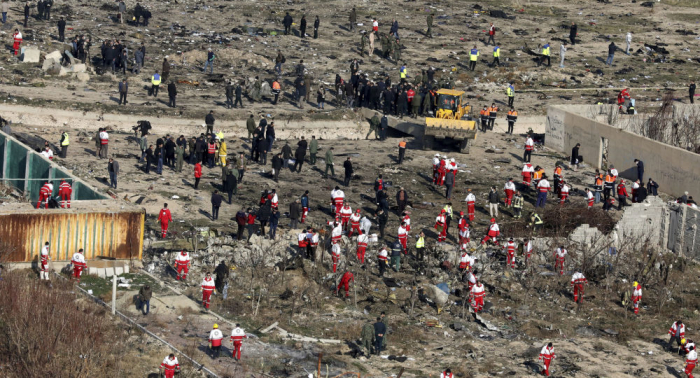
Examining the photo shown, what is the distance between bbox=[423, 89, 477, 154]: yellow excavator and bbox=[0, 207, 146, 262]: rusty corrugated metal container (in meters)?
14.2

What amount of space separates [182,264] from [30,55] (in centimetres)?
1935

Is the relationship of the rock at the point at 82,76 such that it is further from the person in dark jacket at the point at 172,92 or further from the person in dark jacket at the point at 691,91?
the person in dark jacket at the point at 691,91

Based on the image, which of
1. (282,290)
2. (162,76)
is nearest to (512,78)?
(162,76)

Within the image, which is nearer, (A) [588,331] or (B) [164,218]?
(A) [588,331]

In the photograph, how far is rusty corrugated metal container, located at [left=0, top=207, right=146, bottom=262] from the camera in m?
25.1

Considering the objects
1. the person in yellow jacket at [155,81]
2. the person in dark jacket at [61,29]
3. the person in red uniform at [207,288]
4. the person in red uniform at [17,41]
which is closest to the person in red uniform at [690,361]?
the person in red uniform at [207,288]

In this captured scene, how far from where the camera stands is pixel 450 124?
37.9 m

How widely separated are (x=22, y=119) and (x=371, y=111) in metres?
12.8

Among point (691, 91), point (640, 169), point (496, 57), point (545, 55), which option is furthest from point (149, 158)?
point (691, 91)

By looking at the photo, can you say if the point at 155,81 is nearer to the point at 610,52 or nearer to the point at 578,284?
the point at 578,284

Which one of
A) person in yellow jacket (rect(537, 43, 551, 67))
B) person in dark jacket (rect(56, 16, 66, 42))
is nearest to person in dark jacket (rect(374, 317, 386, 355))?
person in dark jacket (rect(56, 16, 66, 42))

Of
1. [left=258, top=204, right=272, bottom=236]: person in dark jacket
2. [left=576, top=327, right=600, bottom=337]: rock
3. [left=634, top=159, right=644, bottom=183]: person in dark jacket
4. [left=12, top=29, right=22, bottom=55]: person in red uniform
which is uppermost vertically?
[left=12, top=29, right=22, bottom=55]: person in red uniform

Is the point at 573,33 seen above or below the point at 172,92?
above

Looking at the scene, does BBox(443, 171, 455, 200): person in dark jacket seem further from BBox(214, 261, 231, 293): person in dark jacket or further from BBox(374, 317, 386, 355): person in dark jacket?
BBox(374, 317, 386, 355): person in dark jacket
